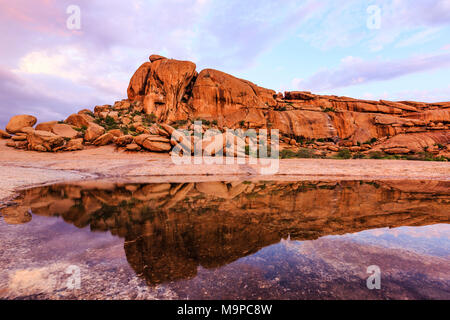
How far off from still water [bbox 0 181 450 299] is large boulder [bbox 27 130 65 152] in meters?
17.7

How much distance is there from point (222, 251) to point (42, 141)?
23.6m

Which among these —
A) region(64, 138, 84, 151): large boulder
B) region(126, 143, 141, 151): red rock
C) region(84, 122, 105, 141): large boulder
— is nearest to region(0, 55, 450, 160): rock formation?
region(84, 122, 105, 141): large boulder

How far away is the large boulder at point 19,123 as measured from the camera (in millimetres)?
23652

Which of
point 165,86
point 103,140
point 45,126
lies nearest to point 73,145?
point 103,140

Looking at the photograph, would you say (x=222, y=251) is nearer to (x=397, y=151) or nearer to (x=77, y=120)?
(x=77, y=120)

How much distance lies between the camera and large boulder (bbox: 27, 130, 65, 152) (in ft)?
63.6

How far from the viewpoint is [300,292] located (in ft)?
6.73

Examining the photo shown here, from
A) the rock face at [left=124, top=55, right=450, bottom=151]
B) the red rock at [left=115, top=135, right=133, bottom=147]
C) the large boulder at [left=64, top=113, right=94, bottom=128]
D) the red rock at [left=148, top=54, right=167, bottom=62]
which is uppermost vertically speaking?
the red rock at [left=148, top=54, right=167, bottom=62]

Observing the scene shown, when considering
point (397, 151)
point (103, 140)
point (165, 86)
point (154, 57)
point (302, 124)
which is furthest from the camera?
point (154, 57)

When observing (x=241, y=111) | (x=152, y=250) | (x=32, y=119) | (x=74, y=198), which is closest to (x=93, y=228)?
(x=152, y=250)

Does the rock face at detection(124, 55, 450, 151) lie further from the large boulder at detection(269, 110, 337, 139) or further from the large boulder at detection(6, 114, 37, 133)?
the large boulder at detection(6, 114, 37, 133)

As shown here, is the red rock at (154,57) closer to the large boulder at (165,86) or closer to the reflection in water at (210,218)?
A: the large boulder at (165,86)

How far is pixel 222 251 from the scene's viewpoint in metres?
2.93
